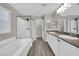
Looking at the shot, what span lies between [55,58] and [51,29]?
4.87 metres

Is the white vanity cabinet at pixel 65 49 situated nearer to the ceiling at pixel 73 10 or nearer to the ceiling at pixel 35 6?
the ceiling at pixel 73 10

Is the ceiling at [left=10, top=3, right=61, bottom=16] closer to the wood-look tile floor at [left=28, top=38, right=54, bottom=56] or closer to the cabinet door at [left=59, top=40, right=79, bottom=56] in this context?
the wood-look tile floor at [left=28, top=38, right=54, bottom=56]

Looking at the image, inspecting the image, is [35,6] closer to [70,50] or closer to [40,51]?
[40,51]

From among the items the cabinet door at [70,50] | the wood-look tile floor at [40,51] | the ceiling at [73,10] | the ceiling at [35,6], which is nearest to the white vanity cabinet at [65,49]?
the cabinet door at [70,50]

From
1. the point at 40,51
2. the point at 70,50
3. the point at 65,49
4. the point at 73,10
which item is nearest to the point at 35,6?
the point at 73,10

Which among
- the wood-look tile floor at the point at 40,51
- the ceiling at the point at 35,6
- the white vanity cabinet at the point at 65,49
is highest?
the ceiling at the point at 35,6

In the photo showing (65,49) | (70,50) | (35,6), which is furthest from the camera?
(35,6)

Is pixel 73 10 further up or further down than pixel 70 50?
further up

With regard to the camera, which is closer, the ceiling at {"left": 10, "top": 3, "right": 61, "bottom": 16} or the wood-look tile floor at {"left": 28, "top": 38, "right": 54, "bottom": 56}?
the wood-look tile floor at {"left": 28, "top": 38, "right": 54, "bottom": 56}

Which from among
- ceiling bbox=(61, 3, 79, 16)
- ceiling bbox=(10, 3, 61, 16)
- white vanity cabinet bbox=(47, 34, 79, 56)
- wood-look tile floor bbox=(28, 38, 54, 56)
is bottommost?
wood-look tile floor bbox=(28, 38, 54, 56)

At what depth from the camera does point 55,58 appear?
0.91m

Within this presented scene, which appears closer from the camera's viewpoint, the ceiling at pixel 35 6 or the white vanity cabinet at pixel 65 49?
the white vanity cabinet at pixel 65 49

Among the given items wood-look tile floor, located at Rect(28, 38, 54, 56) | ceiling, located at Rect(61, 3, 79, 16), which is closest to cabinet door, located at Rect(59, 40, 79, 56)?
ceiling, located at Rect(61, 3, 79, 16)

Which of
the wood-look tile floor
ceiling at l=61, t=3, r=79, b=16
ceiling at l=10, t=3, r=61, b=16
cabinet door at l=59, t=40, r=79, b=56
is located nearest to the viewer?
cabinet door at l=59, t=40, r=79, b=56
